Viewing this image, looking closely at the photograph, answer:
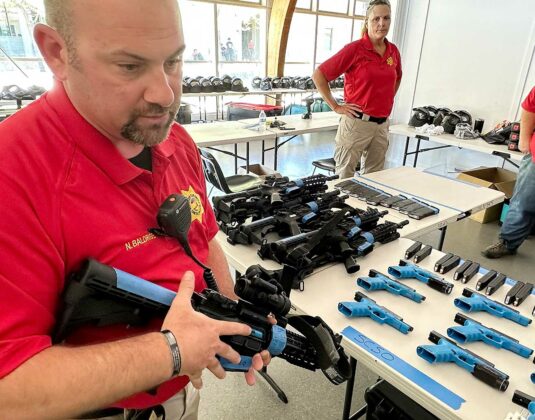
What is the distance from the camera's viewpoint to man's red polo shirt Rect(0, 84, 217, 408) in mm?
629

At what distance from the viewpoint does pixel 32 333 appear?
25.3 inches

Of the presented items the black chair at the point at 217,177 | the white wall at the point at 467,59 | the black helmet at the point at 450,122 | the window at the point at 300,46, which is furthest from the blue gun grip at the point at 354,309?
the window at the point at 300,46

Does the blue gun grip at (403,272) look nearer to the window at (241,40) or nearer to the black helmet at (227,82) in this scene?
the black helmet at (227,82)

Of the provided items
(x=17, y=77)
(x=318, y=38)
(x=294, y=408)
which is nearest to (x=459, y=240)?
(x=294, y=408)

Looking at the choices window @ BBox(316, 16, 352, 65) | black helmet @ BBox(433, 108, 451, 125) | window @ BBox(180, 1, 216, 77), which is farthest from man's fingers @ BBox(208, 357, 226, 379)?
window @ BBox(316, 16, 352, 65)

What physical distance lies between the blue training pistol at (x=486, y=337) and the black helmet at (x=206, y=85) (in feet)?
20.0

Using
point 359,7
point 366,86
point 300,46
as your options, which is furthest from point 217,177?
point 359,7

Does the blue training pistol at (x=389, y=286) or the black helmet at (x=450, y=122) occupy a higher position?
the black helmet at (x=450, y=122)

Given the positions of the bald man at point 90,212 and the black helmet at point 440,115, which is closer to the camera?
the bald man at point 90,212

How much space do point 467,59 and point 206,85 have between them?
13.3ft

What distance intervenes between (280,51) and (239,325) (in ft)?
30.0

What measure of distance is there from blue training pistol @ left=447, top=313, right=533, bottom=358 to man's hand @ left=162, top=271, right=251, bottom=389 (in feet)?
2.47

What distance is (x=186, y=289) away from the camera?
80 cm

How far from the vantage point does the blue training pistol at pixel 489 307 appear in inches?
49.3
